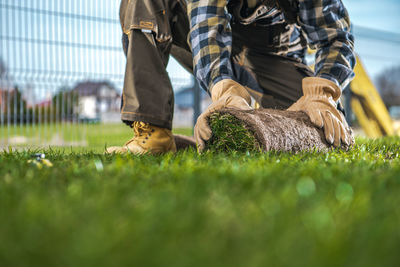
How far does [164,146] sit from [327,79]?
38.9 inches

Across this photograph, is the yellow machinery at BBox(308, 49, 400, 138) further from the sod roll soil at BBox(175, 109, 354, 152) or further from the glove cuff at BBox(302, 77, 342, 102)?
the sod roll soil at BBox(175, 109, 354, 152)

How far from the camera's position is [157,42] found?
218 cm

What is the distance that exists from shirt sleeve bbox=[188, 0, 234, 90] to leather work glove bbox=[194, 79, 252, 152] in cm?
7

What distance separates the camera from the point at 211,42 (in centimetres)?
199

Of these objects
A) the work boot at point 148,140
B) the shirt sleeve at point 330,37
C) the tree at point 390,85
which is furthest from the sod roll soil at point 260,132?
the tree at point 390,85

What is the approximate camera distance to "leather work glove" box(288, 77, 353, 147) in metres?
1.82

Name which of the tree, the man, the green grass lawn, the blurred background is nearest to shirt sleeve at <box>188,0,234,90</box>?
the man

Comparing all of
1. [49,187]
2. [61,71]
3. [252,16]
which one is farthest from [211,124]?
[61,71]

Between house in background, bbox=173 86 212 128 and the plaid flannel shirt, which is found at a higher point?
the plaid flannel shirt

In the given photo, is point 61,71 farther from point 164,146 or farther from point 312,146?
point 312,146

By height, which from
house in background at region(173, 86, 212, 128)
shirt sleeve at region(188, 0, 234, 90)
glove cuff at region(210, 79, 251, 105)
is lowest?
house in background at region(173, 86, 212, 128)

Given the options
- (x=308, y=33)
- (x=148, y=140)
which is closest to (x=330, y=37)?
(x=308, y=33)

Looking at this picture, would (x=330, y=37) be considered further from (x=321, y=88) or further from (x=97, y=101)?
(x=97, y=101)

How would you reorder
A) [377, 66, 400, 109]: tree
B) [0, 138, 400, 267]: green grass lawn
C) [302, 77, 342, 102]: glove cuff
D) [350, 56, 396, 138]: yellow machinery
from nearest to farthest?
[0, 138, 400, 267]: green grass lawn → [302, 77, 342, 102]: glove cuff → [350, 56, 396, 138]: yellow machinery → [377, 66, 400, 109]: tree
